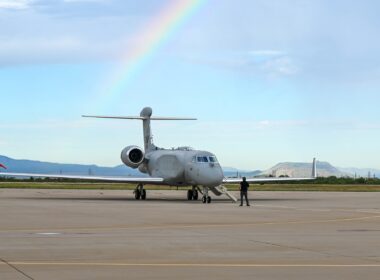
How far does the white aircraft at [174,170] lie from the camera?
47500mm

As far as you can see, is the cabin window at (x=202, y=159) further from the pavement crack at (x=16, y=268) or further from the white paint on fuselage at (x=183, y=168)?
the pavement crack at (x=16, y=268)

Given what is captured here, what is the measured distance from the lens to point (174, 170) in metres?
51.6

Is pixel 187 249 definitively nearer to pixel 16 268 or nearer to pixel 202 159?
pixel 16 268

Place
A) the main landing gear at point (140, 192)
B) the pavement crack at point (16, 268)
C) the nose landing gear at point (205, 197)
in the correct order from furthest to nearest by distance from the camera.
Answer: the main landing gear at point (140, 192)
the nose landing gear at point (205, 197)
the pavement crack at point (16, 268)

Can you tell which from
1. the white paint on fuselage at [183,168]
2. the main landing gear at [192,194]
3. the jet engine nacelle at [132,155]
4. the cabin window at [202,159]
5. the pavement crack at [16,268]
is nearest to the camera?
the pavement crack at [16,268]

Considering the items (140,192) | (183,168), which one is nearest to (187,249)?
(183,168)

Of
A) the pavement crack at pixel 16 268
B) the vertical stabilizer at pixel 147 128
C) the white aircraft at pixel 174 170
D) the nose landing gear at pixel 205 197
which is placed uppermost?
the vertical stabilizer at pixel 147 128

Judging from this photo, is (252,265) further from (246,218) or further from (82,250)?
(246,218)

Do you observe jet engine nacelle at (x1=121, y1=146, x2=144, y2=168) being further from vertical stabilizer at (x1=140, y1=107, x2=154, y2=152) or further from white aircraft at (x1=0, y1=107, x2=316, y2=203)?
vertical stabilizer at (x1=140, y1=107, x2=154, y2=152)

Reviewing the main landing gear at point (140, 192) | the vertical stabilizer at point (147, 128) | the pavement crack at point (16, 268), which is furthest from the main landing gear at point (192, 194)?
the pavement crack at point (16, 268)

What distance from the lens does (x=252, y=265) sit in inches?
560

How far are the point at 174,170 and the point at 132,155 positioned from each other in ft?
17.4

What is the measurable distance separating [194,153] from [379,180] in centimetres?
8174

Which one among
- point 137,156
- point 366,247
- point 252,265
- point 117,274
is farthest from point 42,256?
point 137,156
